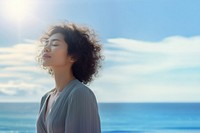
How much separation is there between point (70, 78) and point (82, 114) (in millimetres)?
123

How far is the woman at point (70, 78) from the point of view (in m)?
1.11

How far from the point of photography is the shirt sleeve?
3.60 feet

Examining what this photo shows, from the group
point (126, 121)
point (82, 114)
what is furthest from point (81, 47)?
point (126, 121)

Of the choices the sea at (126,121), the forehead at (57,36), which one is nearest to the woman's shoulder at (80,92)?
the forehead at (57,36)

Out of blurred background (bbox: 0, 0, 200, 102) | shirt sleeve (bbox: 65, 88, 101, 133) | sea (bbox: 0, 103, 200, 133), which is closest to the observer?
shirt sleeve (bbox: 65, 88, 101, 133)

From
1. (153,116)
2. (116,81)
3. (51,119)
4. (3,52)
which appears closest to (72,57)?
(51,119)

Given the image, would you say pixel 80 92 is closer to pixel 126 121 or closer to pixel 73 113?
pixel 73 113

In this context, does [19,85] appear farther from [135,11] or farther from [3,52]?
[135,11]

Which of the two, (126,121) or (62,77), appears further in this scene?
(126,121)

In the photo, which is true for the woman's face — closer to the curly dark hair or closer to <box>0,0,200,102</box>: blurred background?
the curly dark hair

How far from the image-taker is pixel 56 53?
3.77 feet

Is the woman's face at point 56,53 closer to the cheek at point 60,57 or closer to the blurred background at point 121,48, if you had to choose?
the cheek at point 60,57

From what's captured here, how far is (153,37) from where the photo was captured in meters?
3.15

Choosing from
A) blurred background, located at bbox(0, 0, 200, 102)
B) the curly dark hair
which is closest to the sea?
blurred background, located at bbox(0, 0, 200, 102)
